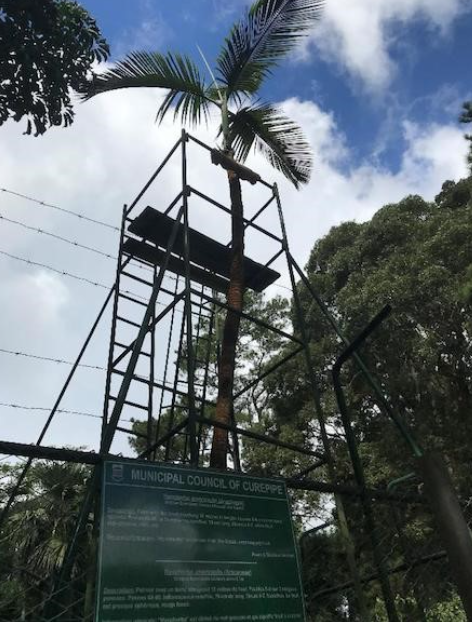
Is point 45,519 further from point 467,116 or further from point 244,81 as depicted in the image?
point 467,116

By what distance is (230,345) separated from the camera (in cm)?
536

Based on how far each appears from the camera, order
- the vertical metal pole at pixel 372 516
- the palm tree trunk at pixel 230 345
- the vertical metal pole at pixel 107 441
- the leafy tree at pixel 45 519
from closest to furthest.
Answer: the vertical metal pole at pixel 107 441 < the vertical metal pole at pixel 372 516 < the palm tree trunk at pixel 230 345 < the leafy tree at pixel 45 519

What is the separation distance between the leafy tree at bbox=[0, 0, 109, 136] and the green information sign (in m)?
3.90

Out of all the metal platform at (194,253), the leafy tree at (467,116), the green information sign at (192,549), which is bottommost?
the green information sign at (192,549)

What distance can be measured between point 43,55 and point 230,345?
3.49 m

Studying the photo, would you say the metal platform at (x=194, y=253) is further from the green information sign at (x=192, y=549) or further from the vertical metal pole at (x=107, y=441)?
the green information sign at (x=192, y=549)

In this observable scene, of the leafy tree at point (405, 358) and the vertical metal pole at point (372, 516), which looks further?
the leafy tree at point (405, 358)

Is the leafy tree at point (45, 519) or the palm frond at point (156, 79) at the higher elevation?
the palm frond at point (156, 79)

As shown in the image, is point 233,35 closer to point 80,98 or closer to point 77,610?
point 80,98

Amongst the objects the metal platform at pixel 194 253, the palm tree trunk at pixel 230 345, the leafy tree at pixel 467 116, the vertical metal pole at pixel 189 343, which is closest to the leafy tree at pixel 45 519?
the palm tree trunk at pixel 230 345

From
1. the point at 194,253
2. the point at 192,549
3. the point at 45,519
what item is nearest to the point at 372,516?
the point at 192,549

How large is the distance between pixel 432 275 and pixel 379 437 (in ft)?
16.3

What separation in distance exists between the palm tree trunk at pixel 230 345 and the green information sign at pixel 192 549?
6.95ft

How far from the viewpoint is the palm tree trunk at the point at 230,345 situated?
505 centimetres
